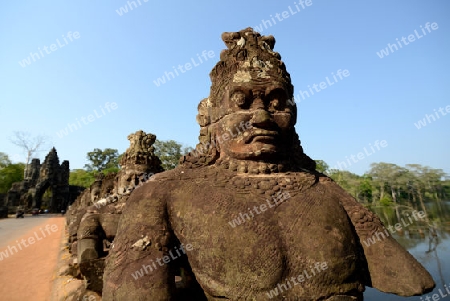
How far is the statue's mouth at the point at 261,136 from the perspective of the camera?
224 centimetres

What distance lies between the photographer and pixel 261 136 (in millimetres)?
2244

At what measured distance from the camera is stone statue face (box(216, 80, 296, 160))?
Answer: 2258 mm

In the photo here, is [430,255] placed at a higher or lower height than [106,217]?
lower

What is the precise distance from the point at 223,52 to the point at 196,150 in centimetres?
98

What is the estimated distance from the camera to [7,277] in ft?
22.8

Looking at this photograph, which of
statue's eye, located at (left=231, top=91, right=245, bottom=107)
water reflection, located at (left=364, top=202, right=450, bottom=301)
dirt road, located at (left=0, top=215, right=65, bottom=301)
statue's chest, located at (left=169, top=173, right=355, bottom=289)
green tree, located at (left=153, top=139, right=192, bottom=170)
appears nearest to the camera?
statue's chest, located at (left=169, top=173, right=355, bottom=289)

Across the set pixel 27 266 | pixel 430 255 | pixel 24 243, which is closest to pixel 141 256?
pixel 27 266

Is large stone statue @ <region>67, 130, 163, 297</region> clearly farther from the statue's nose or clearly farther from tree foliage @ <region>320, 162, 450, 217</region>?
tree foliage @ <region>320, 162, 450, 217</region>

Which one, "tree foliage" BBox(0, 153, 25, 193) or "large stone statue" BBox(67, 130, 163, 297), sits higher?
"tree foliage" BBox(0, 153, 25, 193)

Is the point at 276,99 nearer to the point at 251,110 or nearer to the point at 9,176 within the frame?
the point at 251,110

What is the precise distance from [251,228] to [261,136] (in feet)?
2.44

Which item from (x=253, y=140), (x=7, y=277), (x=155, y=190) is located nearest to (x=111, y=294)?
(x=155, y=190)

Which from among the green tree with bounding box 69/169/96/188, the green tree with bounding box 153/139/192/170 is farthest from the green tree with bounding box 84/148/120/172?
the green tree with bounding box 153/139/192/170

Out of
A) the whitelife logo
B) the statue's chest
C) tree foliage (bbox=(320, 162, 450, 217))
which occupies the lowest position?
tree foliage (bbox=(320, 162, 450, 217))
